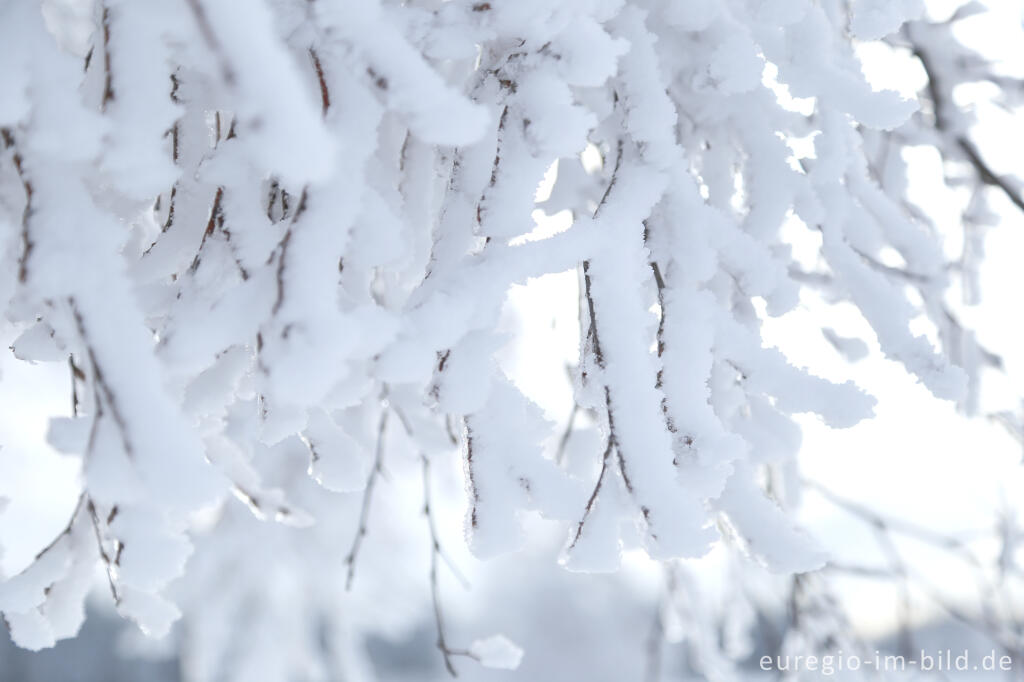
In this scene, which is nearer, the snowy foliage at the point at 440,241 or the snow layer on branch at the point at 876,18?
the snowy foliage at the point at 440,241

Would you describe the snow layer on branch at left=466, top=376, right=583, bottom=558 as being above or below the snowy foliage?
below

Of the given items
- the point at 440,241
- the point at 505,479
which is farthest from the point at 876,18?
the point at 505,479

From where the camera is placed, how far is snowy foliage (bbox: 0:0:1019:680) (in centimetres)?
54

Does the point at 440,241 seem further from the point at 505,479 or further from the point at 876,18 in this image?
the point at 876,18

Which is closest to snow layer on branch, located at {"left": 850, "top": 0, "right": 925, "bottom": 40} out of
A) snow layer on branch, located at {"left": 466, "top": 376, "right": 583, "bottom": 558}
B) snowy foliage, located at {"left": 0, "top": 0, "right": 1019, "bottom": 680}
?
snowy foliage, located at {"left": 0, "top": 0, "right": 1019, "bottom": 680}

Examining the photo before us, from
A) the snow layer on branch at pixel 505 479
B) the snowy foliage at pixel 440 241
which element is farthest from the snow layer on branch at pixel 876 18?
the snow layer on branch at pixel 505 479

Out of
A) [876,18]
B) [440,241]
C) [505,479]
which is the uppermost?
[876,18]

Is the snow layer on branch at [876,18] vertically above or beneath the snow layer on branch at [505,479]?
above

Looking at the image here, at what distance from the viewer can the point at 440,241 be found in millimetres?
815

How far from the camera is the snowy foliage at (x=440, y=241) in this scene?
0.54m

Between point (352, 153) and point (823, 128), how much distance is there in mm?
641

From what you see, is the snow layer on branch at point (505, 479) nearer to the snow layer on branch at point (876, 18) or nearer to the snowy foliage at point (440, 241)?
the snowy foliage at point (440, 241)

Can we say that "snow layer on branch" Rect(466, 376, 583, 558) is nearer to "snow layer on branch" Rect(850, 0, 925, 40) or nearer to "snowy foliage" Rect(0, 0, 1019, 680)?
"snowy foliage" Rect(0, 0, 1019, 680)

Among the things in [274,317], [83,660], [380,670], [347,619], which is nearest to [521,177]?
[274,317]
